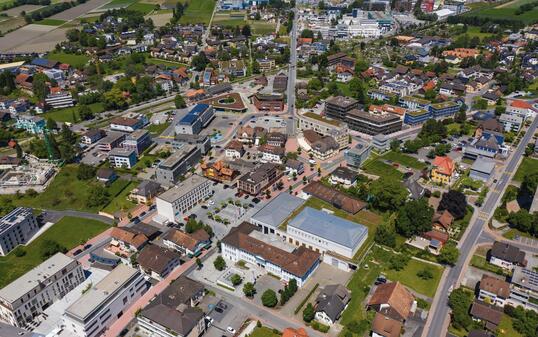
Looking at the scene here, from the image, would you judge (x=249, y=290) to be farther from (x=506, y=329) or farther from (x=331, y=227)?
(x=506, y=329)

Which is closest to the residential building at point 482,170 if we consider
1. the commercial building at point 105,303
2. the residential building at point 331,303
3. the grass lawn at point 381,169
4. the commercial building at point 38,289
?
the grass lawn at point 381,169

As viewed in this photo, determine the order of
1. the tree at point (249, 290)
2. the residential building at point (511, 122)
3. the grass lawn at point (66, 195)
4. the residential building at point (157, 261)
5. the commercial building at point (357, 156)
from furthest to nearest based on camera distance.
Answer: the residential building at point (511, 122) → the commercial building at point (357, 156) → the grass lawn at point (66, 195) → the residential building at point (157, 261) → the tree at point (249, 290)

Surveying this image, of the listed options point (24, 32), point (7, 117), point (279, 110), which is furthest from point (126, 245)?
point (24, 32)

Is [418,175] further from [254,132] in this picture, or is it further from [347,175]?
[254,132]

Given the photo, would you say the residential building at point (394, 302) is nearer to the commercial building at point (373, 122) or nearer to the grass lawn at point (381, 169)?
the grass lawn at point (381, 169)

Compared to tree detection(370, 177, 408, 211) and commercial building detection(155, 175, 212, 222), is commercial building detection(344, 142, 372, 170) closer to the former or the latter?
tree detection(370, 177, 408, 211)

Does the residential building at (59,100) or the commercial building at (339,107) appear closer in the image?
the commercial building at (339,107)

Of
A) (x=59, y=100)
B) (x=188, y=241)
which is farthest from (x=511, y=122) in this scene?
(x=59, y=100)
